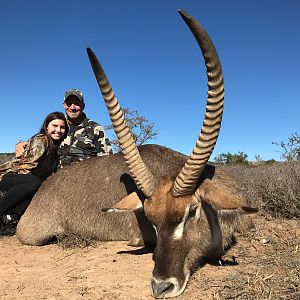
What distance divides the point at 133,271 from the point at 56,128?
391 cm

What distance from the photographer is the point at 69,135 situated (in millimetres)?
8422

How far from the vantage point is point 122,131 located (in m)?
4.82

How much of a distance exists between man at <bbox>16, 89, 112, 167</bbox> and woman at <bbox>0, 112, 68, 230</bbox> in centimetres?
24

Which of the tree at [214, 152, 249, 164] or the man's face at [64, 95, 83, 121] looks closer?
the man's face at [64, 95, 83, 121]

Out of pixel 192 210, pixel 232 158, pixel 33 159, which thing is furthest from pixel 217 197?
pixel 232 158

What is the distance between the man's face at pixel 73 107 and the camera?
8.52m

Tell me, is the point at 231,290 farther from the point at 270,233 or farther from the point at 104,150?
the point at 104,150

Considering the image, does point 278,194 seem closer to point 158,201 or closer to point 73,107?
point 158,201

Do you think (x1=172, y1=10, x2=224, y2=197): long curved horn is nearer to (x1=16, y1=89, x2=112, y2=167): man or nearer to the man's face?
(x1=16, y1=89, x2=112, y2=167): man

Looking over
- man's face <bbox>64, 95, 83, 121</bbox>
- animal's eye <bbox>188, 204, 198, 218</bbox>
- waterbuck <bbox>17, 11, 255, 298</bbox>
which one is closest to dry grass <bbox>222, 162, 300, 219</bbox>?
waterbuck <bbox>17, 11, 255, 298</bbox>

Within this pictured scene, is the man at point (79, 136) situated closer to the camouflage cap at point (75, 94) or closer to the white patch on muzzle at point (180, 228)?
the camouflage cap at point (75, 94)

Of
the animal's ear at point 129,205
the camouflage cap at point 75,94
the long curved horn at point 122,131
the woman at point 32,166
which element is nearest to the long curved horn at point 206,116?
the long curved horn at point 122,131

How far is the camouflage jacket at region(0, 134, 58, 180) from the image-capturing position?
741cm

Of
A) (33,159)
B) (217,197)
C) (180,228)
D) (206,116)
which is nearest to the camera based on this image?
(206,116)
